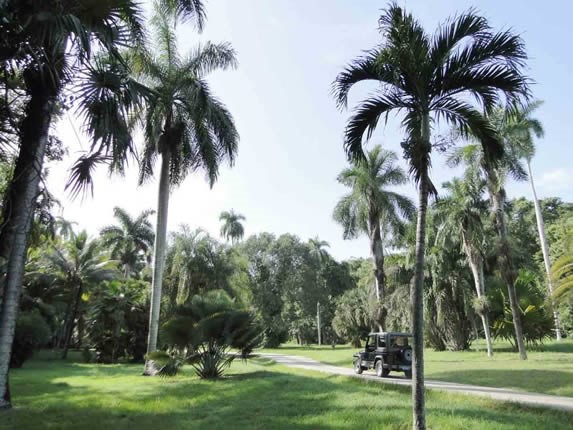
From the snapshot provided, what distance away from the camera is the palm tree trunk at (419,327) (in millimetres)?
6309

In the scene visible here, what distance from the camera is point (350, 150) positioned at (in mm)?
8344

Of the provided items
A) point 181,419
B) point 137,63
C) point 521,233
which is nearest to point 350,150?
point 181,419

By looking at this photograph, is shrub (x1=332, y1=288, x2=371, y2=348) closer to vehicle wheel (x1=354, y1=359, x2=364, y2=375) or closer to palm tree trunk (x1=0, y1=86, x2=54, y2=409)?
vehicle wheel (x1=354, y1=359, x2=364, y2=375)

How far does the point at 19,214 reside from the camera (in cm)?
977

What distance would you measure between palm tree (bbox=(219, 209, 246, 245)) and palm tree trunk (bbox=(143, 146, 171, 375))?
37689 mm

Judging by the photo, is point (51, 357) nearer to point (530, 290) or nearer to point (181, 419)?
point (181, 419)

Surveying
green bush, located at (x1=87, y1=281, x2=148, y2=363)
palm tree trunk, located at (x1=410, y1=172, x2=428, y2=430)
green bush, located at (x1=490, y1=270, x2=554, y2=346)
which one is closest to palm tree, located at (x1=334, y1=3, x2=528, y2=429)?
palm tree trunk, located at (x1=410, y1=172, x2=428, y2=430)

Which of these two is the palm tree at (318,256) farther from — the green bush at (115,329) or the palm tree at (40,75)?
the palm tree at (40,75)

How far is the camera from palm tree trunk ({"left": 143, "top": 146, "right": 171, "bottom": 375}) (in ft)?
58.0

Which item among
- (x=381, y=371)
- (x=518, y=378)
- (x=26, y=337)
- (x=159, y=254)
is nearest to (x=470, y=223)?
(x=381, y=371)

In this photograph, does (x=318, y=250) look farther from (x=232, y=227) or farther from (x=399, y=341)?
(x=399, y=341)

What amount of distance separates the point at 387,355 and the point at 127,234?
37073mm

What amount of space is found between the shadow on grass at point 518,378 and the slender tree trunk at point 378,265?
26.4 ft

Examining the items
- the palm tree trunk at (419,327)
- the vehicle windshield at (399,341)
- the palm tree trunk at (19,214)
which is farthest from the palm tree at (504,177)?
the palm tree trunk at (19,214)
